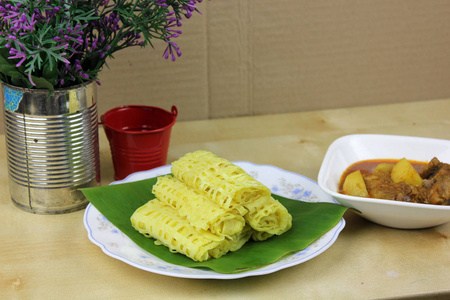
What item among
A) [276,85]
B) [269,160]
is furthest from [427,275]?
[276,85]

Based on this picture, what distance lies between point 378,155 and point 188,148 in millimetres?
439

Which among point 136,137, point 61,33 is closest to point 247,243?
point 136,137

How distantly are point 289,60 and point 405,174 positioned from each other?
60cm

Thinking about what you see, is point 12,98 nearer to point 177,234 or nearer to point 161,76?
point 177,234

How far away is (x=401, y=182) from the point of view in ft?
3.30

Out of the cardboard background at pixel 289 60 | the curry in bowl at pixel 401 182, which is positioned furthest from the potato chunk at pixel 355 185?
the cardboard background at pixel 289 60

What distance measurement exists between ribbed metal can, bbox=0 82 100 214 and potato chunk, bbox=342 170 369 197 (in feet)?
1.52

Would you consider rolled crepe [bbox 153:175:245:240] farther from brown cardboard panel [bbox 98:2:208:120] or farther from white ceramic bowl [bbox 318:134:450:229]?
brown cardboard panel [bbox 98:2:208:120]

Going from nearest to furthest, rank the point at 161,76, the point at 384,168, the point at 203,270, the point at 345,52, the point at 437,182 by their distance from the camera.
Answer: the point at 203,270 < the point at 437,182 < the point at 384,168 < the point at 161,76 < the point at 345,52

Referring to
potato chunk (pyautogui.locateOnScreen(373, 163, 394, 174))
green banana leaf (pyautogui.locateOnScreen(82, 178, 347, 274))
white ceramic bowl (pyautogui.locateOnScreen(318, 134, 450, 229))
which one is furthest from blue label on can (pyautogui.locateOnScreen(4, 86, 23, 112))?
potato chunk (pyautogui.locateOnScreen(373, 163, 394, 174))

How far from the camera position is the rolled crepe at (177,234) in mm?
862

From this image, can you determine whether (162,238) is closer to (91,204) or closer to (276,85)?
(91,204)

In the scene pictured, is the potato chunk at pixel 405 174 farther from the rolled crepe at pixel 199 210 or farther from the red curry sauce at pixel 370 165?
the rolled crepe at pixel 199 210

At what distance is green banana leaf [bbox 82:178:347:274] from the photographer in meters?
0.86
